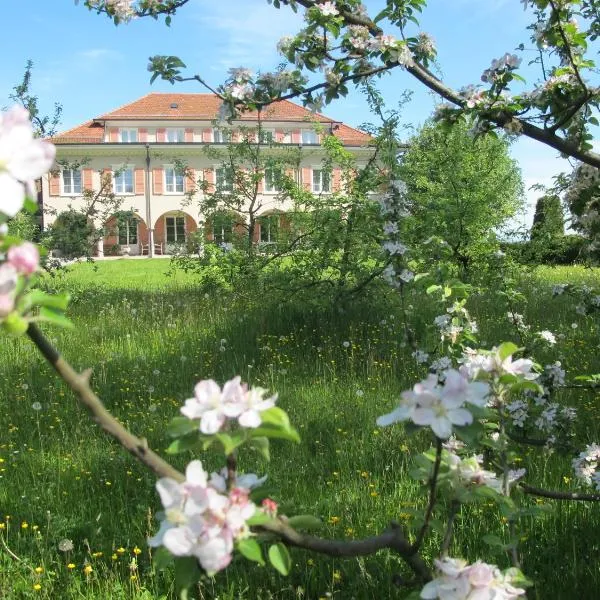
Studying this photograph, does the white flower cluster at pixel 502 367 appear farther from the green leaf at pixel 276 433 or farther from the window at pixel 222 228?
the window at pixel 222 228

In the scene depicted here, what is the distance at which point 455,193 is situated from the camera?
718 cm

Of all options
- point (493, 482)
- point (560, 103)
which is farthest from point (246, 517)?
point (560, 103)

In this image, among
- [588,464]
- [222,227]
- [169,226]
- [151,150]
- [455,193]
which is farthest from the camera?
[169,226]

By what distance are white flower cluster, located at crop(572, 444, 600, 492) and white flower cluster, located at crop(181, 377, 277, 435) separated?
5.74 feet

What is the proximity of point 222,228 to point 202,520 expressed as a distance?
7.54 meters

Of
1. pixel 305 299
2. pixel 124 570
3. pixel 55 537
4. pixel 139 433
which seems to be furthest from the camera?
pixel 305 299

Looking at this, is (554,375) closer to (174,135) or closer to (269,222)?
(269,222)

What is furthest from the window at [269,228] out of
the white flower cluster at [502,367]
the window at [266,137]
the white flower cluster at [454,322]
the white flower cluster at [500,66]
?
the white flower cluster at [502,367]

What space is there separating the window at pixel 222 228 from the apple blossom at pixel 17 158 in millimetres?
7385

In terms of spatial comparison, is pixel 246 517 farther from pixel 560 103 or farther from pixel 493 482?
pixel 560 103

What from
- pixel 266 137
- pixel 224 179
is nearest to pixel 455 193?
pixel 266 137

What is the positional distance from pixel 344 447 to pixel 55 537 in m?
1.39

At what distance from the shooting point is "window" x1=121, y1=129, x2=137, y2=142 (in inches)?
1527

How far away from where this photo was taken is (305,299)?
5.80 meters
